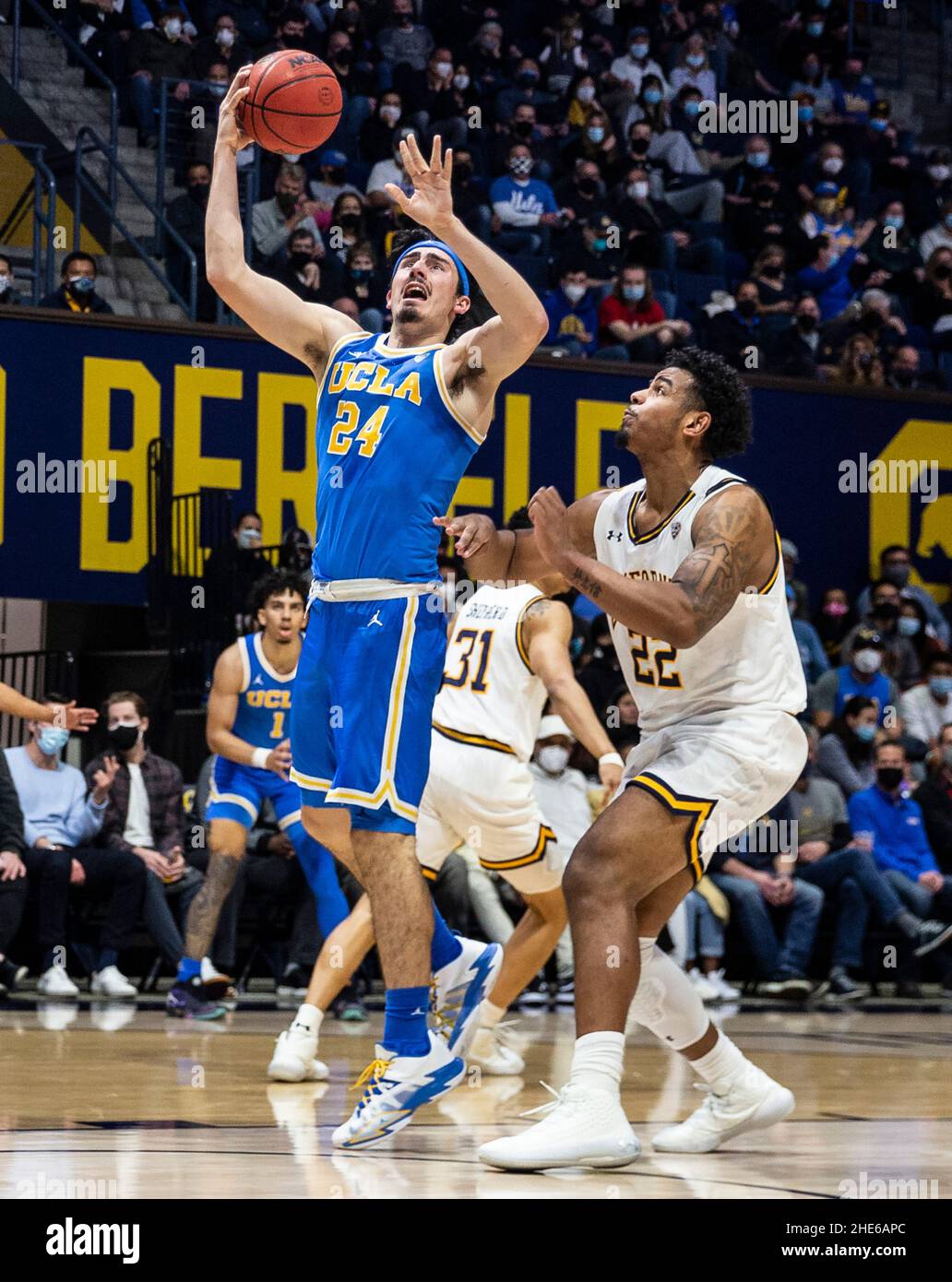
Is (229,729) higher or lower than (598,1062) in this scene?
higher

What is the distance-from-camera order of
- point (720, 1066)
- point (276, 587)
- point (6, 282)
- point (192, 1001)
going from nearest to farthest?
1. point (720, 1066)
2. point (192, 1001)
3. point (276, 587)
4. point (6, 282)

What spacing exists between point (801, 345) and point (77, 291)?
6.31 m

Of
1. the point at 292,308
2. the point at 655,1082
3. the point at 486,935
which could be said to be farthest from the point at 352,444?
the point at 486,935

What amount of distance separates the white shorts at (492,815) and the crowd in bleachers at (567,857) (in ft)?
8.63

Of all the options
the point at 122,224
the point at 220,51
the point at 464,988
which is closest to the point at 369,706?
the point at 464,988

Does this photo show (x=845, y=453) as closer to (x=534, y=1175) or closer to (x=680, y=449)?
(x=680, y=449)

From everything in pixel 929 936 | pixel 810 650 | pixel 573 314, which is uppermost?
pixel 573 314

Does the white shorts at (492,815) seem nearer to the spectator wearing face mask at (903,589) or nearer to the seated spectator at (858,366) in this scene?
the spectator wearing face mask at (903,589)

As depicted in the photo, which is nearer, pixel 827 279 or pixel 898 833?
pixel 898 833

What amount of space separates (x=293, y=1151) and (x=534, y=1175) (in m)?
0.65

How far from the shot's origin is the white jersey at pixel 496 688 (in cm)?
766

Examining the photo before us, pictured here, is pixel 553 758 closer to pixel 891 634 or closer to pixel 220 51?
pixel 891 634

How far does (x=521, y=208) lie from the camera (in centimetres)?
1642

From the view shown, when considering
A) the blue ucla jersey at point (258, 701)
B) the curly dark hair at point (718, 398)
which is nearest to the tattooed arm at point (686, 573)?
the curly dark hair at point (718, 398)
